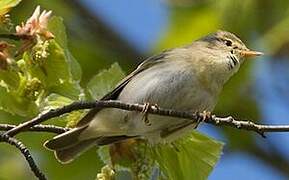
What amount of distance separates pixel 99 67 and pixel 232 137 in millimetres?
819

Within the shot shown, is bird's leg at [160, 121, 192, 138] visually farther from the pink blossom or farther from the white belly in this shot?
the pink blossom

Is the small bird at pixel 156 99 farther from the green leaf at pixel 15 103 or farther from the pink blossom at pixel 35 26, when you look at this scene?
the pink blossom at pixel 35 26

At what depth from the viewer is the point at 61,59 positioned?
2.92m

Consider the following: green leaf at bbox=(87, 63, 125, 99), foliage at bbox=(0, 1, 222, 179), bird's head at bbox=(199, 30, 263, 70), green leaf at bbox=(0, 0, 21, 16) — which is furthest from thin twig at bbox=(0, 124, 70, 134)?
bird's head at bbox=(199, 30, 263, 70)

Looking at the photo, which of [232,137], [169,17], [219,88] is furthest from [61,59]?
[232,137]

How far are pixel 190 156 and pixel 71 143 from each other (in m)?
0.43

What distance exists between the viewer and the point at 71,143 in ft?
10.8

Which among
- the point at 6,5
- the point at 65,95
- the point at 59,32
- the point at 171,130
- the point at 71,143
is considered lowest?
the point at 71,143

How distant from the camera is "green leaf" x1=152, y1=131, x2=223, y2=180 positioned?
10.0 ft

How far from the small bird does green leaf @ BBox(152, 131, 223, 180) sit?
40mm

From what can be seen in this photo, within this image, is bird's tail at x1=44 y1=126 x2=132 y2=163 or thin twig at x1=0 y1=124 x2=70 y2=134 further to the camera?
bird's tail at x1=44 y1=126 x2=132 y2=163

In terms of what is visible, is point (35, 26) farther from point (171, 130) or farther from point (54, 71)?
point (171, 130)

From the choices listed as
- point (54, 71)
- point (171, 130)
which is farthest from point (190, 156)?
point (54, 71)

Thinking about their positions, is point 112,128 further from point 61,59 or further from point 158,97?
point 61,59
